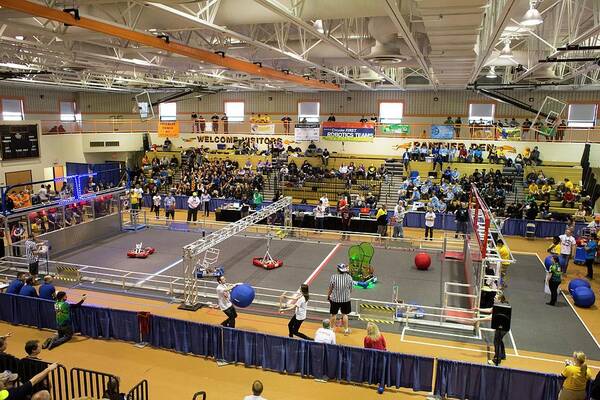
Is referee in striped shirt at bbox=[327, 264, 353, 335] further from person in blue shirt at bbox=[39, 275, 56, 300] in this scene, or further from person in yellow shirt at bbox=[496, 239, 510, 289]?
person in blue shirt at bbox=[39, 275, 56, 300]

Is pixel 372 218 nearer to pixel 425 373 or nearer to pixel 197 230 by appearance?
pixel 197 230

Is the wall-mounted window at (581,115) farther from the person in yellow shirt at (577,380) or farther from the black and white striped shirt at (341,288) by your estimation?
the person in yellow shirt at (577,380)

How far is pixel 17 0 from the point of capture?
938 centimetres

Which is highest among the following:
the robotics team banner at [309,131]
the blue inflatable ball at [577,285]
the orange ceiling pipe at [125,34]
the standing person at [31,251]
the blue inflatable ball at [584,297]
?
the orange ceiling pipe at [125,34]

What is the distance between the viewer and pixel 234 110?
138 ft

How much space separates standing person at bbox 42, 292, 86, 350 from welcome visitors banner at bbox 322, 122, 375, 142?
2274cm

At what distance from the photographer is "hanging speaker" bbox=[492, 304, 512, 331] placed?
34.2 ft

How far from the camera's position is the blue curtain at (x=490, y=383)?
871 cm

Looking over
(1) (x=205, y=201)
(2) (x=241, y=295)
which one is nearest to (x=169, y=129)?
(1) (x=205, y=201)

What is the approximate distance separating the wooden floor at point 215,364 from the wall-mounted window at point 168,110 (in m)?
31.9

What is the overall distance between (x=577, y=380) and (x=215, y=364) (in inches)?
295

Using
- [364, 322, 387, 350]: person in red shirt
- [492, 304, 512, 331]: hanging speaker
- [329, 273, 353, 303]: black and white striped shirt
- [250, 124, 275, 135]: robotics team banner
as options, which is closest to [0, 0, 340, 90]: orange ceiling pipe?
[329, 273, 353, 303]: black and white striped shirt

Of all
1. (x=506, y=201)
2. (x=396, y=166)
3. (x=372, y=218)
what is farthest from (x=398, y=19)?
(x=396, y=166)

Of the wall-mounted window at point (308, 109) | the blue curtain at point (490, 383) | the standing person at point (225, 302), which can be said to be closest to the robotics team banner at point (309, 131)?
the wall-mounted window at point (308, 109)
